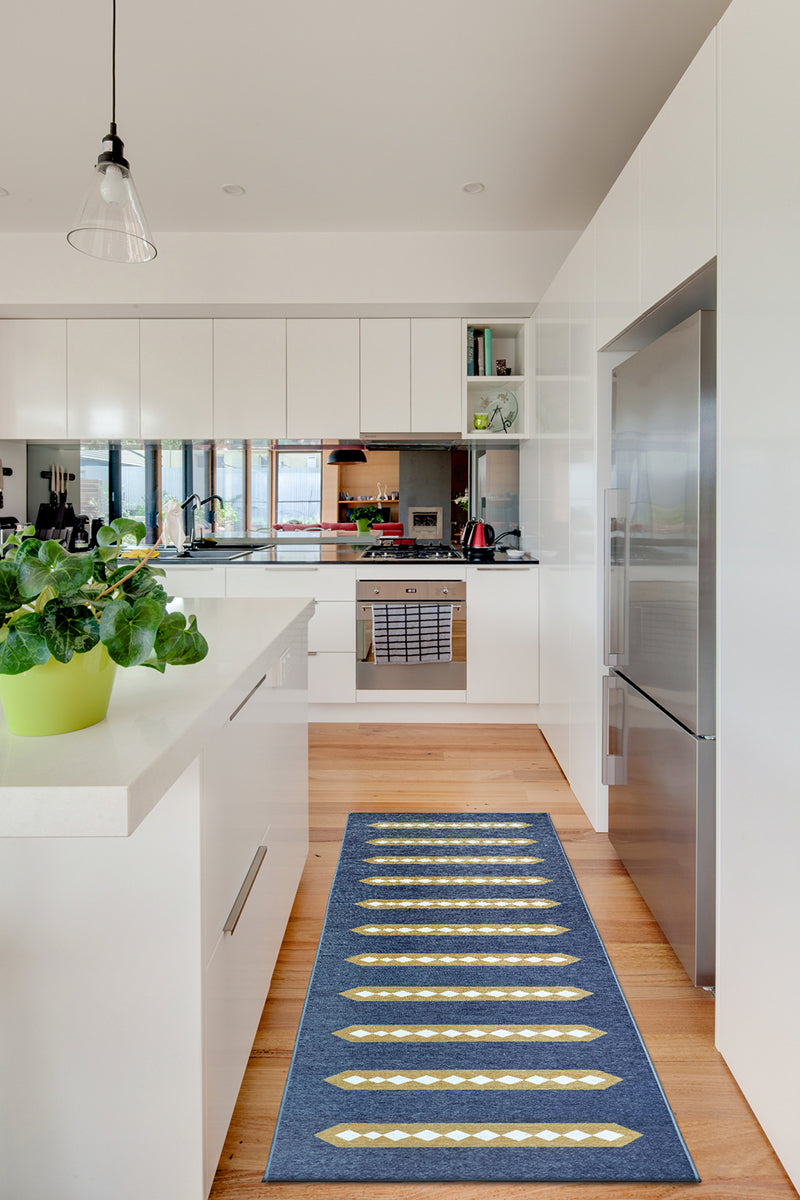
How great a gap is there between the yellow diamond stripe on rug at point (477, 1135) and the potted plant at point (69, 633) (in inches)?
36.8

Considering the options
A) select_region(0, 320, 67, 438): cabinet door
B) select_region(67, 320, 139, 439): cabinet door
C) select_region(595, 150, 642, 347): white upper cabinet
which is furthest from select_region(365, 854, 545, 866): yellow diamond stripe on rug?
select_region(0, 320, 67, 438): cabinet door

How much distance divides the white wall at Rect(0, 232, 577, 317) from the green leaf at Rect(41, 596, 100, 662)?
3384 millimetres

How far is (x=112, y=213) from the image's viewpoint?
1802 millimetres

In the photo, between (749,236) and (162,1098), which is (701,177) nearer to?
(749,236)

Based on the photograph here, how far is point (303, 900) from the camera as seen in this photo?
7.22 feet

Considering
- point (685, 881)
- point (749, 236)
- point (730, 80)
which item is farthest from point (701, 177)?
point (685, 881)

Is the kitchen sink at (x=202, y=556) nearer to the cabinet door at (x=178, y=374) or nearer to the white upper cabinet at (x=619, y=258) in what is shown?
the cabinet door at (x=178, y=374)

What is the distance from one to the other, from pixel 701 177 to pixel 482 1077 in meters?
1.92

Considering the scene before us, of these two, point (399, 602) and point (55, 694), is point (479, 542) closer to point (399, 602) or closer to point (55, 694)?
point (399, 602)

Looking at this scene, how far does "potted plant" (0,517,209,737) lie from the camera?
2.82 ft

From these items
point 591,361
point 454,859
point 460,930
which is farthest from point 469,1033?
point 591,361

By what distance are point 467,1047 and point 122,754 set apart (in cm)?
114

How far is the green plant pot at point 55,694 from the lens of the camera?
0.91m

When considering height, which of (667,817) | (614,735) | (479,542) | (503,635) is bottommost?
(667,817)
